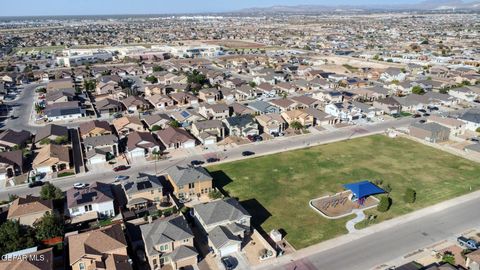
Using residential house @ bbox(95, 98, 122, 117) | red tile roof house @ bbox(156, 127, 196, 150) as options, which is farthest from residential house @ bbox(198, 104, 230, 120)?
residential house @ bbox(95, 98, 122, 117)

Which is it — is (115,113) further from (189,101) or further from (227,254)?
(227,254)

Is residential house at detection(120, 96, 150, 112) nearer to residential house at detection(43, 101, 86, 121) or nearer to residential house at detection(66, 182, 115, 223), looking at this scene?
residential house at detection(43, 101, 86, 121)

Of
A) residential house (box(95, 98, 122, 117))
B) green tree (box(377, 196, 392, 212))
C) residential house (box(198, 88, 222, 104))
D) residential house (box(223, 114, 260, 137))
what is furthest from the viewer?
residential house (box(198, 88, 222, 104))

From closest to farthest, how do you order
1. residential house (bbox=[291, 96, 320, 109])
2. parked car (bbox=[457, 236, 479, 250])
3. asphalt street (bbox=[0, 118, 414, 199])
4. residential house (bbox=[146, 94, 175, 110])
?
parked car (bbox=[457, 236, 479, 250])
asphalt street (bbox=[0, 118, 414, 199])
residential house (bbox=[291, 96, 320, 109])
residential house (bbox=[146, 94, 175, 110])

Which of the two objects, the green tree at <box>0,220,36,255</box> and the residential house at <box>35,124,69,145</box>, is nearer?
the green tree at <box>0,220,36,255</box>

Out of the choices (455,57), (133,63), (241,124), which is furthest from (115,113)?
(455,57)

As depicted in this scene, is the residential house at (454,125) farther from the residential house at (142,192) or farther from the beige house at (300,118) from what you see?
the residential house at (142,192)

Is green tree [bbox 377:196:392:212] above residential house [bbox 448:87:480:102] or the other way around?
the other way around

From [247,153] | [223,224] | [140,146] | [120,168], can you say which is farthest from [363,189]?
[140,146]
